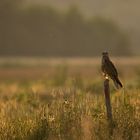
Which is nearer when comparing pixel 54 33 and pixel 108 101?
pixel 108 101

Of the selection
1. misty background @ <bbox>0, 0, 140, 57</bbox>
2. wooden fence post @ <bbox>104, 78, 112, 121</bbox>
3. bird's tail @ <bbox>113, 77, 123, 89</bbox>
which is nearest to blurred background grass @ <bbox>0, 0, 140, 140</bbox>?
misty background @ <bbox>0, 0, 140, 57</bbox>

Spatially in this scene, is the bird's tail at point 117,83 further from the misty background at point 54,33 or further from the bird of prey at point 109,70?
the misty background at point 54,33

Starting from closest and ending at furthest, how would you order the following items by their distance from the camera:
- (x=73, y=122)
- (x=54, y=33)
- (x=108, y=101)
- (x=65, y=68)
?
(x=108, y=101), (x=73, y=122), (x=65, y=68), (x=54, y=33)

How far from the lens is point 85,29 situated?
94.6m

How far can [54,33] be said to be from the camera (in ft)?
296

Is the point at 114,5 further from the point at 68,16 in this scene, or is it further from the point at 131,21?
the point at 68,16

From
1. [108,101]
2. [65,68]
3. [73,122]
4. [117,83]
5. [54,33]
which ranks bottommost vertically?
[73,122]

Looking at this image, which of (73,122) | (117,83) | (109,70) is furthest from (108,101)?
(73,122)

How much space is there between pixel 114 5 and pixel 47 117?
4748 inches

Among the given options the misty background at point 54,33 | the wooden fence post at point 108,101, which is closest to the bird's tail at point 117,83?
the wooden fence post at point 108,101

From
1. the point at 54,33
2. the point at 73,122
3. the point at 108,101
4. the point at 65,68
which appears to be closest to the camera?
the point at 108,101

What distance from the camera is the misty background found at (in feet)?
283

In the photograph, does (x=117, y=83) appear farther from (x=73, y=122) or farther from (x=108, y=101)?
(x=73, y=122)

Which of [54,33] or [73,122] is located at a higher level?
[54,33]
